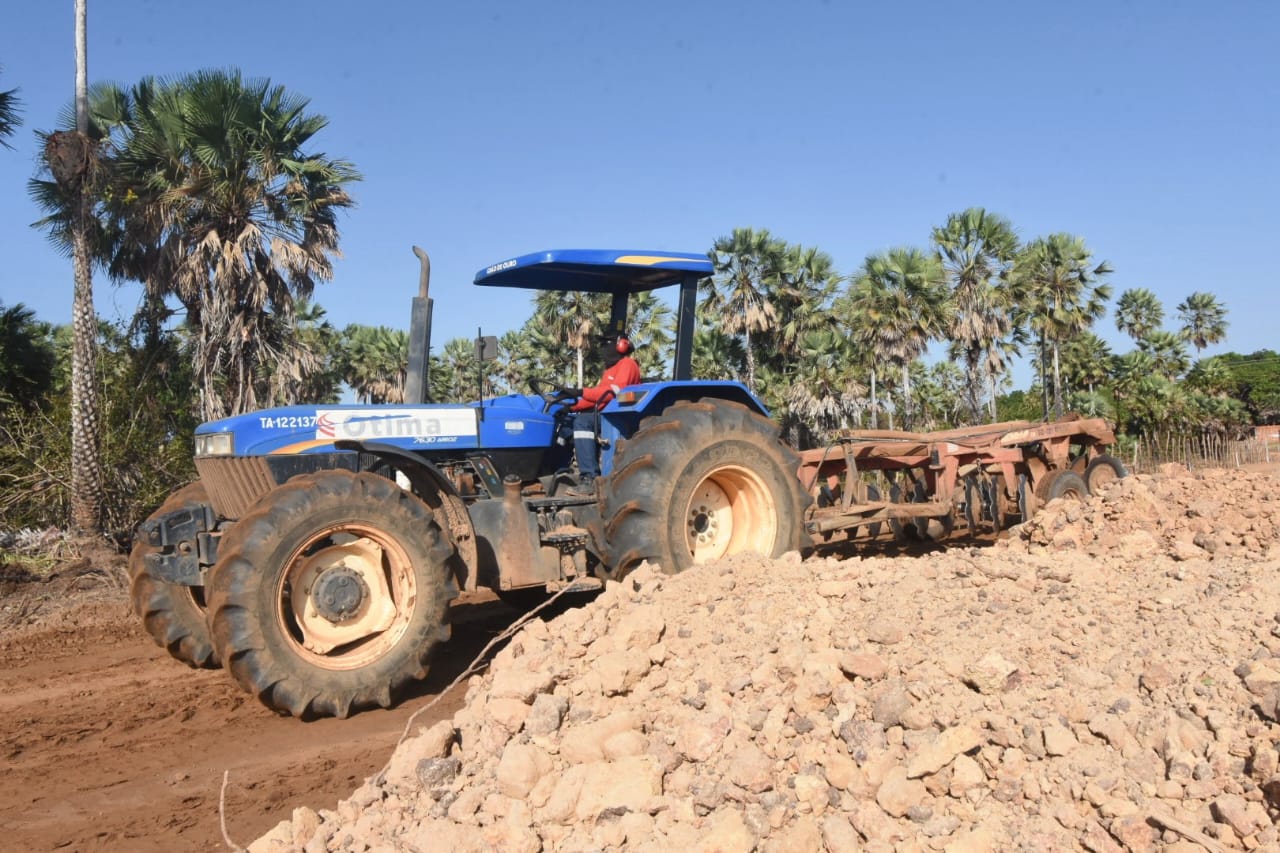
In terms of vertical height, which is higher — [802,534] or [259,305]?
[259,305]

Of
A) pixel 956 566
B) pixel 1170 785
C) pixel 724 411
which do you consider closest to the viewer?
pixel 1170 785

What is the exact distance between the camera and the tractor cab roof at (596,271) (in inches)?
249

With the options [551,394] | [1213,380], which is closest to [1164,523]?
[551,394]

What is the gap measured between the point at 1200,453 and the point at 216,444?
28222 mm

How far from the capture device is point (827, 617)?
13.0 feet

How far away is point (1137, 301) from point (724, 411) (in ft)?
137

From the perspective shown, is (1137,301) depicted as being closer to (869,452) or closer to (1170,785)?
(869,452)

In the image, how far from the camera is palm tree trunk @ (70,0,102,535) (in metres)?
11.4

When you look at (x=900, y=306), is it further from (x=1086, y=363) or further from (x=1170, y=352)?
(x=1170, y=352)

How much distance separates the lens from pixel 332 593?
16.6 ft

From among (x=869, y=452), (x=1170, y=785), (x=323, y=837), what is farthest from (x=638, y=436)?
(x=1170, y=785)

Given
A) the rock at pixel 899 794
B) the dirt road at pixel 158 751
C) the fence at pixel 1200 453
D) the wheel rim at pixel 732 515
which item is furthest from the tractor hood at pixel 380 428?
the fence at pixel 1200 453

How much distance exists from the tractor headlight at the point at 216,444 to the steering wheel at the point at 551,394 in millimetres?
1941

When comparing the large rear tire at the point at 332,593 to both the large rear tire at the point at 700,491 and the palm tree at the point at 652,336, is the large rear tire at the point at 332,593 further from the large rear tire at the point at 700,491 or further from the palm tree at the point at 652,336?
the palm tree at the point at 652,336
